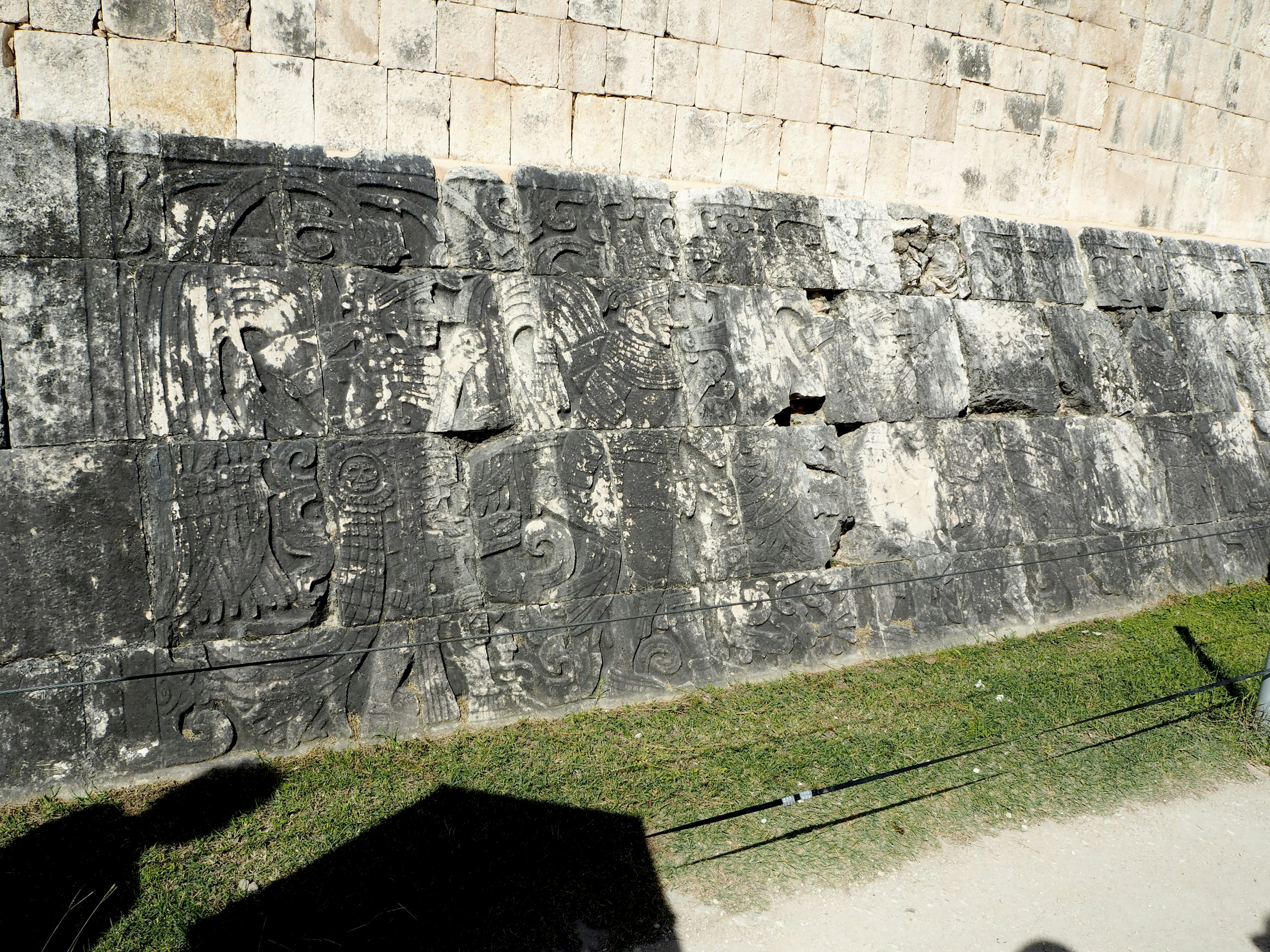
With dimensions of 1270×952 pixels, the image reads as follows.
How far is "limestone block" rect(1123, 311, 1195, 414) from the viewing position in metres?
6.04

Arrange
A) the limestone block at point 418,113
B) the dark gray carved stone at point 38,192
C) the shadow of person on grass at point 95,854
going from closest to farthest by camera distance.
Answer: the shadow of person on grass at point 95,854
the dark gray carved stone at point 38,192
the limestone block at point 418,113

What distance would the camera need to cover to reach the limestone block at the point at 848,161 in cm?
587

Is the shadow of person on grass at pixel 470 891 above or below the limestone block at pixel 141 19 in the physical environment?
below

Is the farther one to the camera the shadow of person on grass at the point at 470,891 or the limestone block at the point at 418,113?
the limestone block at the point at 418,113

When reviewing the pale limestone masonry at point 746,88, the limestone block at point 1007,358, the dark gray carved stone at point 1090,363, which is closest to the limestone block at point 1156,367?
the dark gray carved stone at point 1090,363

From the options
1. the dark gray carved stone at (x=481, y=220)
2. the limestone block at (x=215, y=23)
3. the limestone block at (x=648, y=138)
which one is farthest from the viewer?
the limestone block at (x=648, y=138)

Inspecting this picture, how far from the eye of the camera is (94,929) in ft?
7.82

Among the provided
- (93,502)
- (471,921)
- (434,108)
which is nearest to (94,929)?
(471,921)

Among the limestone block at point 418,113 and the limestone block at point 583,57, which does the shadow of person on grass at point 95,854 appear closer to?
the limestone block at point 418,113

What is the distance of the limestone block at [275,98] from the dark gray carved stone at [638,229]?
5.23ft

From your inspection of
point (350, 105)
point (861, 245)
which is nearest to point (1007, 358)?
point (861, 245)

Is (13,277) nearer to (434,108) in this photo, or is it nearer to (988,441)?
(434,108)

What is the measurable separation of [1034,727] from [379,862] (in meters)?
2.72

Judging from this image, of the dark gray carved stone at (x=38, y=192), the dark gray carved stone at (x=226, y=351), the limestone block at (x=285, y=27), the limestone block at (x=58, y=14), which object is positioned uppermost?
the limestone block at (x=285, y=27)
